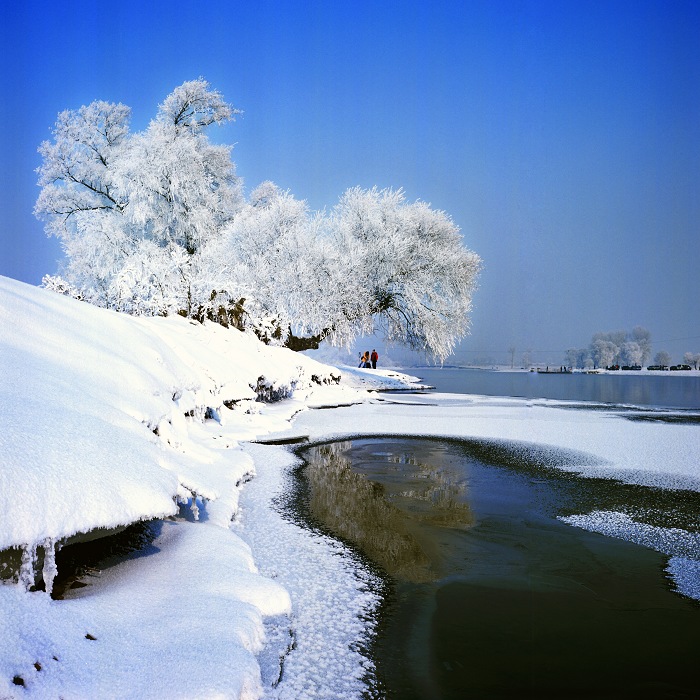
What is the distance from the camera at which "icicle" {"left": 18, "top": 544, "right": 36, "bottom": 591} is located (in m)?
1.76

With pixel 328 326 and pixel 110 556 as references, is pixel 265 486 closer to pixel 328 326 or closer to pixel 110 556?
pixel 110 556

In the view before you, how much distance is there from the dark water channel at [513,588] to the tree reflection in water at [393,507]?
0.01m

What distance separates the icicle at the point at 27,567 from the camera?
1757mm

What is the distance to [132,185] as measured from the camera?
71.7 feet

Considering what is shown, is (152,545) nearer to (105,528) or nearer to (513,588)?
(105,528)

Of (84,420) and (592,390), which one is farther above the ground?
(592,390)

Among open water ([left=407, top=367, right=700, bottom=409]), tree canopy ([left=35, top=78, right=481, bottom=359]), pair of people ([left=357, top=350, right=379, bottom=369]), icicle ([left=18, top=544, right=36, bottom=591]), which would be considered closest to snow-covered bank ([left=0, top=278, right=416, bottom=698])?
icicle ([left=18, top=544, right=36, bottom=591])

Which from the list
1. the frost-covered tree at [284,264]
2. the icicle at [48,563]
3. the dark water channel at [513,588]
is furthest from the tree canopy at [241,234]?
the icicle at [48,563]

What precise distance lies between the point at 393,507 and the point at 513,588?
159 centimetres

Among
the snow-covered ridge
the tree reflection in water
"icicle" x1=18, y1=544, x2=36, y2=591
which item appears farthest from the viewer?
the tree reflection in water

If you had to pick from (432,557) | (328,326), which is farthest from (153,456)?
(328,326)

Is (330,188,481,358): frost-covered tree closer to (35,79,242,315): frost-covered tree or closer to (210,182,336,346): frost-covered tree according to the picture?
(210,182,336,346): frost-covered tree

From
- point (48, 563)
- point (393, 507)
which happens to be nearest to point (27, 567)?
point (48, 563)

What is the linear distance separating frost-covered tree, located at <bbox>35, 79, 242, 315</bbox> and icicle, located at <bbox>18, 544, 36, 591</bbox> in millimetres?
20106
